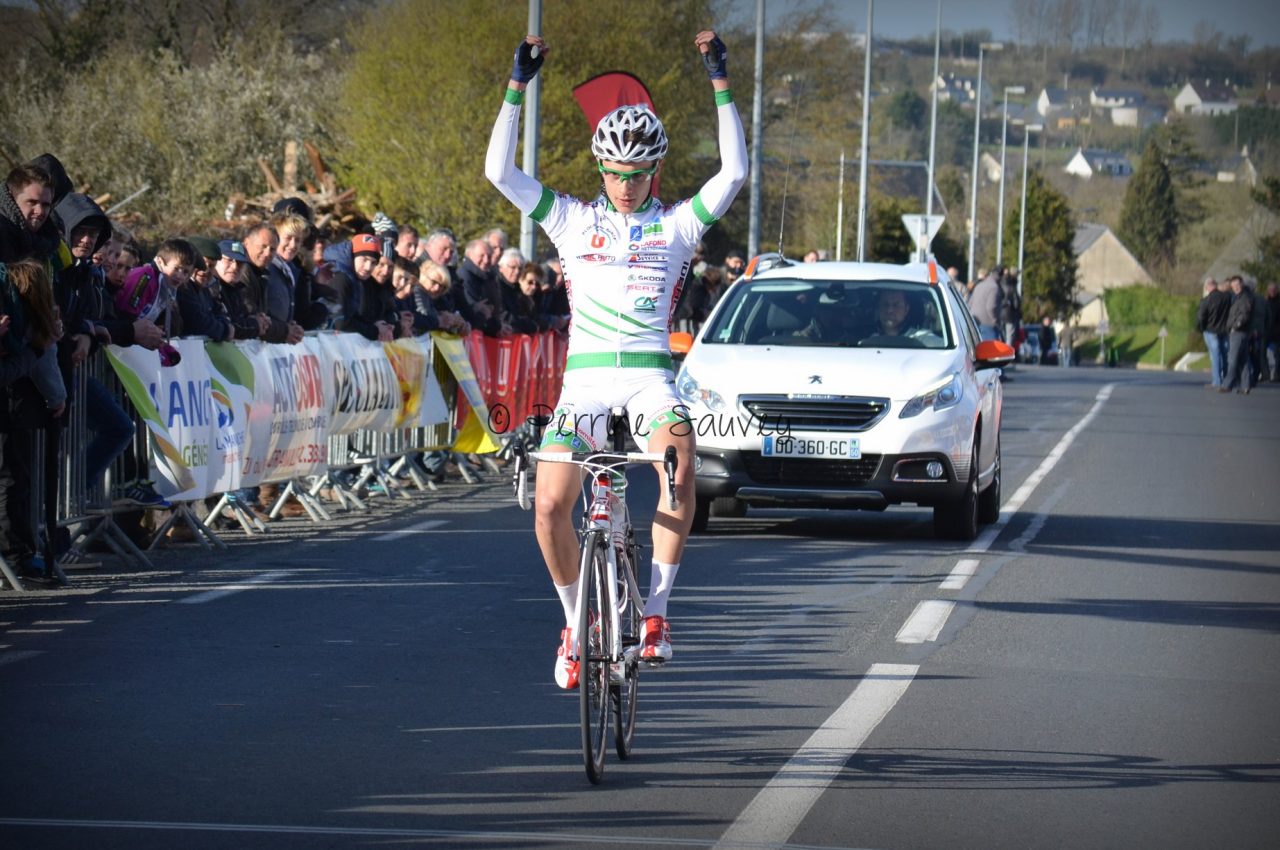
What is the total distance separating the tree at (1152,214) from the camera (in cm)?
14912

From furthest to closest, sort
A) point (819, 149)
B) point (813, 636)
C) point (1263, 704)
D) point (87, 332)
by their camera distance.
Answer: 1. point (819, 149)
2. point (87, 332)
3. point (813, 636)
4. point (1263, 704)

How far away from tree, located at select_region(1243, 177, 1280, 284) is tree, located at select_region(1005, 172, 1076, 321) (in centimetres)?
2061

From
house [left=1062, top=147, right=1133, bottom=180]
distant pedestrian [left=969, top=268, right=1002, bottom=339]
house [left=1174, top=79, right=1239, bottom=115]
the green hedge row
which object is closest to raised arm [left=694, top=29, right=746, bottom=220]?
distant pedestrian [left=969, top=268, right=1002, bottom=339]

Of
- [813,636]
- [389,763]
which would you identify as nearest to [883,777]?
[389,763]

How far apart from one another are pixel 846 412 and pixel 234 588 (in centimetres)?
438

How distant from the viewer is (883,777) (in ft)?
21.2

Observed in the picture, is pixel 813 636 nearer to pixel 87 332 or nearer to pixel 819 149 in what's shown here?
pixel 87 332

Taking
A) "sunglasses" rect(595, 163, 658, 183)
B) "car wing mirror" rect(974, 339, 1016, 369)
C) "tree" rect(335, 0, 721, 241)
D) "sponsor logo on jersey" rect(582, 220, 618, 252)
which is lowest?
"car wing mirror" rect(974, 339, 1016, 369)

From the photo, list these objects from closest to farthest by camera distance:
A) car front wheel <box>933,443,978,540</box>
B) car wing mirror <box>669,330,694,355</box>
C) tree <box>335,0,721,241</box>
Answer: car wing mirror <box>669,330,694,355</box>, car front wheel <box>933,443,978,540</box>, tree <box>335,0,721,241</box>

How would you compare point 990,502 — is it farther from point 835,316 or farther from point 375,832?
point 375,832

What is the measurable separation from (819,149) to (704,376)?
38.1 m

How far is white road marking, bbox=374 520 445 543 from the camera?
1296cm

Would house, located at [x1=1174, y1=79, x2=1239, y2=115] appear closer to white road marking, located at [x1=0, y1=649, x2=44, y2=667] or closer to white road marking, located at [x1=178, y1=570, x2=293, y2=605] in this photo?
white road marking, located at [x1=178, y1=570, x2=293, y2=605]

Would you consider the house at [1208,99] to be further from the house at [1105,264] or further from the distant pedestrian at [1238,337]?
the distant pedestrian at [1238,337]
